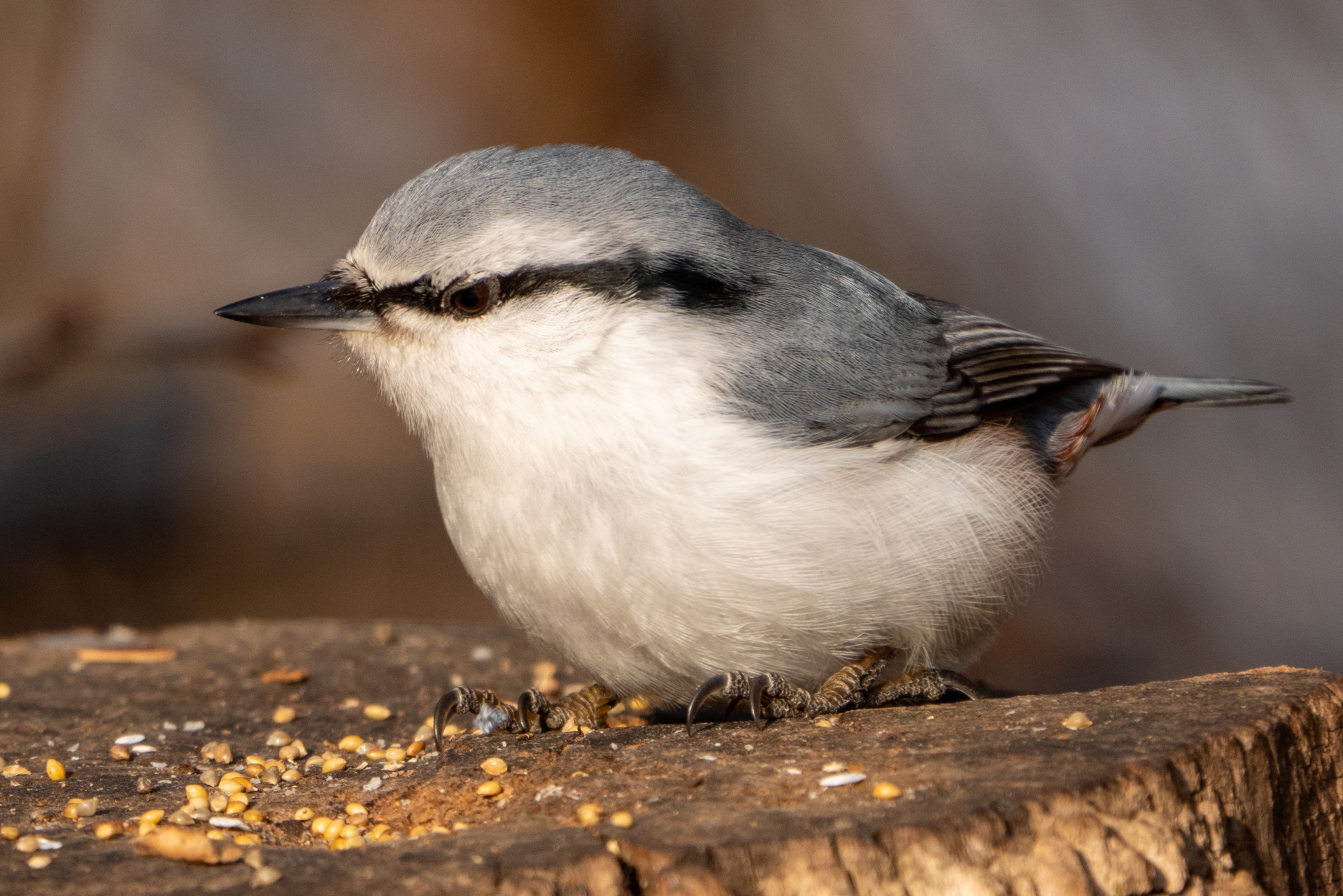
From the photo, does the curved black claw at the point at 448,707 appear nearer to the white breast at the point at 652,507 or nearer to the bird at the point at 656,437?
the bird at the point at 656,437

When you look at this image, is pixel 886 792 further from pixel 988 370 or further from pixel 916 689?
pixel 988 370

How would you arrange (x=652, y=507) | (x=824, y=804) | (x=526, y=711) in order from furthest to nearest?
(x=526, y=711)
(x=652, y=507)
(x=824, y=804)

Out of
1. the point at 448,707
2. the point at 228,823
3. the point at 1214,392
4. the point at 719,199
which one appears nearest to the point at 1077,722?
the point at 448,707

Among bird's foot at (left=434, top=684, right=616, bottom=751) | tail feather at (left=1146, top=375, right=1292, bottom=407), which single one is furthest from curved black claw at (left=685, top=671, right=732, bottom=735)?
tail feather at (left=1146, top=375, right=1292, bottom=407)

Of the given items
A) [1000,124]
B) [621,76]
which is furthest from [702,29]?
[1000,124]

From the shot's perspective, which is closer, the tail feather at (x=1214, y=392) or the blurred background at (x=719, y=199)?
the tail feather at (x=1214, y=392)

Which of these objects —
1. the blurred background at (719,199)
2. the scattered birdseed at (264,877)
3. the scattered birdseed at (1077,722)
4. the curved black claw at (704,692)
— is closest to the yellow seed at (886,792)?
the scattered birdseed at (1077,722)
